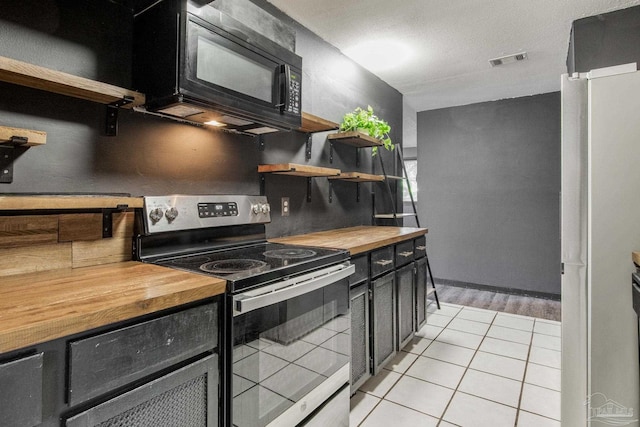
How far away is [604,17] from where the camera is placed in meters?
2.61

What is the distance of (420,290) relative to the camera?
9.68ft

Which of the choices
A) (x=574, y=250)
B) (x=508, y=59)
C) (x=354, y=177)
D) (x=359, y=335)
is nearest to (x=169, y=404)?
(x=359, y=335)

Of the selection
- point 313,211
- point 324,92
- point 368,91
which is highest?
point 368,91

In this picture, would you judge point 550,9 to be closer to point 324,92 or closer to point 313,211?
point 324,92

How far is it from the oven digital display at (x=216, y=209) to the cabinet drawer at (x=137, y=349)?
27.7 inches

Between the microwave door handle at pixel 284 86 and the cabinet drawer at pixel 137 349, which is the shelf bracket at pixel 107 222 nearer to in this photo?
the cabinet drawer at pixel 137 349

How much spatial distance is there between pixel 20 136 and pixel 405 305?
2.40m

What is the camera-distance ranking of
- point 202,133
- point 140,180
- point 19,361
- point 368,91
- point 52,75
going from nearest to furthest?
point 19,361 → point 52,75 → point 140,180 → point 202,133 → point 368,91

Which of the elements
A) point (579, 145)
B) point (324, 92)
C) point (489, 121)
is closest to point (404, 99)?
point (489, 121)

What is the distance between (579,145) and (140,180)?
2.02 meters

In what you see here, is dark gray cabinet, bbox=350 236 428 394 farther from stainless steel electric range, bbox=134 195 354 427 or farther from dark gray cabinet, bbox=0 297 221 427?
dark gray cabinet, bbox=0 297 221 427

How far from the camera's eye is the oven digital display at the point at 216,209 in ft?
5.75

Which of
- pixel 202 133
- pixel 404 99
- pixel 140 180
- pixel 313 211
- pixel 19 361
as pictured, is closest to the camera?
pixel 19 361

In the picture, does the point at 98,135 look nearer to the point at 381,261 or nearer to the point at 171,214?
the point at 171,214
